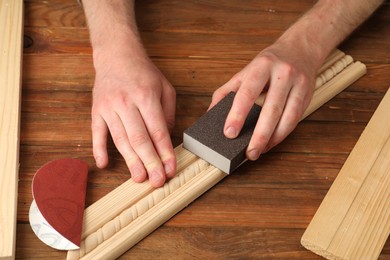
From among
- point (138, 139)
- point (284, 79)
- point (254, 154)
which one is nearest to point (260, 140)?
point (254, 154)

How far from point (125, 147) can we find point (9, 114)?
1.07 ft

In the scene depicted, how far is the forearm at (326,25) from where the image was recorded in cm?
143

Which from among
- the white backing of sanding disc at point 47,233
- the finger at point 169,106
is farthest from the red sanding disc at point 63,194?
the finger at point 169,106

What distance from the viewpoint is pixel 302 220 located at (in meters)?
1.15

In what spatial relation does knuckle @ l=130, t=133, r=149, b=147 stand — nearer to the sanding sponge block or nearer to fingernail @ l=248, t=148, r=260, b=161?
the sanding sponge block

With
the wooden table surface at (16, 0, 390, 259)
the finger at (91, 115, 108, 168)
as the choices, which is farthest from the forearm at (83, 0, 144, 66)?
the finger at (91, 115, 108, 168)

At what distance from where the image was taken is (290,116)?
1239 mm

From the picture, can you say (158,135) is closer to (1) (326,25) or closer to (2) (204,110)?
(2) (204,110)

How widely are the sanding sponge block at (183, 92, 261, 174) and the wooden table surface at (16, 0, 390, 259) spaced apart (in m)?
0.07

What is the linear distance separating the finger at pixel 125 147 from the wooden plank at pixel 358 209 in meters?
0.39

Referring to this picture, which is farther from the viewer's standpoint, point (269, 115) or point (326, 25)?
point (326, 25)

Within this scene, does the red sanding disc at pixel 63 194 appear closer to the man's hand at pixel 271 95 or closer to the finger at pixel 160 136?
the finger at pixel 160 136

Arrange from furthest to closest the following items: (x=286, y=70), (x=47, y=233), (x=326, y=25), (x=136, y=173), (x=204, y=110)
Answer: (x=326, y=25), (x=204, y=110), (x=286, y=70), (x=136, y=173), (x=47, y=233)

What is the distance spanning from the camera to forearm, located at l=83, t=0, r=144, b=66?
1.38 m
